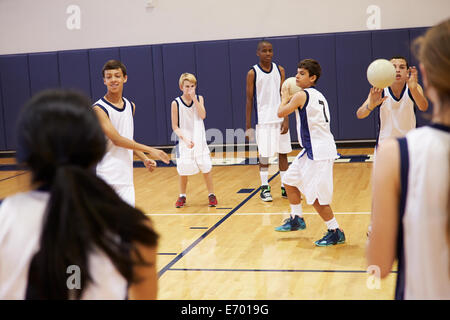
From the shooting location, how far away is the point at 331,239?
5121mm

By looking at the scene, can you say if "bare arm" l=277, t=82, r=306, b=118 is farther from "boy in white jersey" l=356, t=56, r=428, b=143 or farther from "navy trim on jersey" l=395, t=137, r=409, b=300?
"navy trim on jersey" l=395, t=137, r=409, b=300

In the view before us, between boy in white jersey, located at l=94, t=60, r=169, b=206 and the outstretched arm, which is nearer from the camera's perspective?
boy in white jersey, located at l=94, t=60, r=169, b=206

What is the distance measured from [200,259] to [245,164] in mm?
5299

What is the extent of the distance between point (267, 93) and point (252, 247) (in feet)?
9.14

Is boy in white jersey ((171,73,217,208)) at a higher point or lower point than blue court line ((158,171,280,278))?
higher

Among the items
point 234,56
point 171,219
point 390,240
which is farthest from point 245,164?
point 390,240

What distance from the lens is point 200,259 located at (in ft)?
16.0

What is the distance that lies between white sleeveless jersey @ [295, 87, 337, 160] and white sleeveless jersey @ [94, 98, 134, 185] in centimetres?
150

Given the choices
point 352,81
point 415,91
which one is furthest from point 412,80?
point 352,81

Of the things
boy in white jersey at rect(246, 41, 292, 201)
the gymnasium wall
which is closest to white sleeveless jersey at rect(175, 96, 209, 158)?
boy in white jersey at rect(246, 41, 292, 201)

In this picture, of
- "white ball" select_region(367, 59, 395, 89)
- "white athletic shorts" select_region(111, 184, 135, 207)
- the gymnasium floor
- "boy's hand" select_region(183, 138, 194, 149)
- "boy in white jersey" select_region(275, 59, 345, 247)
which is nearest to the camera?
the gymnasium floor

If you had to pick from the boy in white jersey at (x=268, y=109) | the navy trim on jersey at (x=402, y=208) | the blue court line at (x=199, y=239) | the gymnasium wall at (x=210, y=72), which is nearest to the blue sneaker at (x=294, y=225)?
the blue court line at (x=199, y=239)

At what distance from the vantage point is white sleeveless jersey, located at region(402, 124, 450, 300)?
1.39 m

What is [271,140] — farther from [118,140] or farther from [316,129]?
[118,140]
